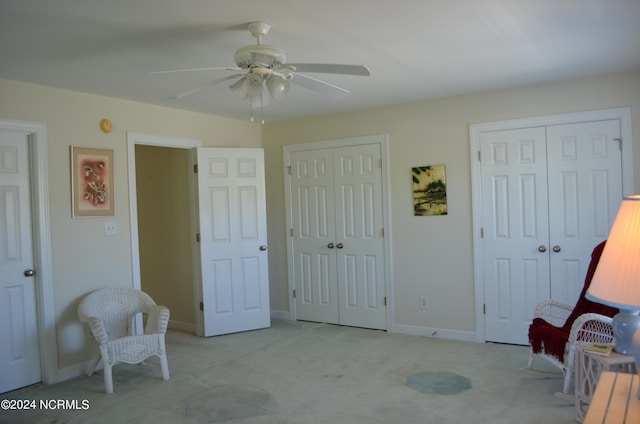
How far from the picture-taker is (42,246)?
3652 millimetres

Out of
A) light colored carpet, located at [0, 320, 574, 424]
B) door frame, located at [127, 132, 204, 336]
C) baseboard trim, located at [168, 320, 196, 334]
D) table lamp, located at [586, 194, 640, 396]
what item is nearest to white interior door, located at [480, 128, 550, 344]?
light colored carpet, located at [0, 320, 574, 424]

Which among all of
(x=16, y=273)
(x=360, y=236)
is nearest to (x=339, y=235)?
(x=360, y=236)

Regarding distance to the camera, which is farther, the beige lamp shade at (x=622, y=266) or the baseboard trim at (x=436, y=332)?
the baseboard trim at (x=436, y=332)

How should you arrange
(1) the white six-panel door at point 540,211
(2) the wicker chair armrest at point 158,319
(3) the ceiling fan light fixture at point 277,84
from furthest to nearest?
(1) the white six-panel door at point 540,211 < (2) the wicker chair armrest at point 158,319 < (3) the ceiling fan light fixture at point 277,84

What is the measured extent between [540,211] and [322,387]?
245cm

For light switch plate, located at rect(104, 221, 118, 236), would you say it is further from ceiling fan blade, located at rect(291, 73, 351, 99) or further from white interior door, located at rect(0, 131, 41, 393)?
ceiling fan blade, located at rect(291, 73, 351, 99)

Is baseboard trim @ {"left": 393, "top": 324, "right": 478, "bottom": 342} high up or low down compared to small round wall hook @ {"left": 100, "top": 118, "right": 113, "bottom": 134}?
down

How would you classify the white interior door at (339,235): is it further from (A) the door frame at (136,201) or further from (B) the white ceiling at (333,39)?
(B) the white ceiling at (333,39)

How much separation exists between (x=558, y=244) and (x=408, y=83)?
1.93m

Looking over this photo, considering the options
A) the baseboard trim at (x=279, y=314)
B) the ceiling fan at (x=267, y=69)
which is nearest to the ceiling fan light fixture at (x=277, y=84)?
the ceiling fan at (x=267, y=69)

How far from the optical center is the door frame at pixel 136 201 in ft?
14.0

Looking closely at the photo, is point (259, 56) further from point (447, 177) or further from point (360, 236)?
point (360, 236)

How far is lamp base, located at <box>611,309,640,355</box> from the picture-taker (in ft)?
6.24

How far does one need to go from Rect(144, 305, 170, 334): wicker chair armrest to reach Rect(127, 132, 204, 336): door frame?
0.44m
